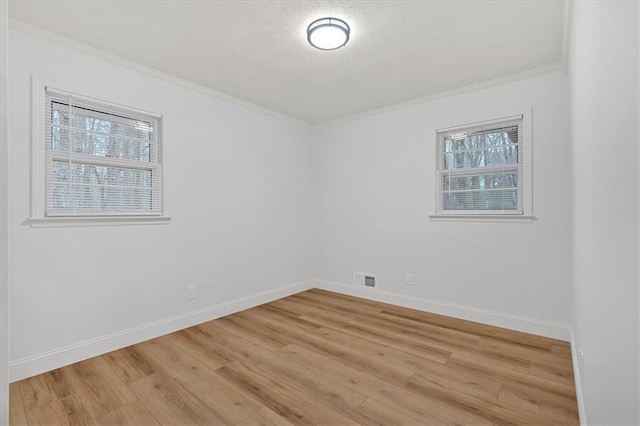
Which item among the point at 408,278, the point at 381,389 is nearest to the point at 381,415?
the point at 381,389

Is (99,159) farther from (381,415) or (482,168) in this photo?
(482,168)

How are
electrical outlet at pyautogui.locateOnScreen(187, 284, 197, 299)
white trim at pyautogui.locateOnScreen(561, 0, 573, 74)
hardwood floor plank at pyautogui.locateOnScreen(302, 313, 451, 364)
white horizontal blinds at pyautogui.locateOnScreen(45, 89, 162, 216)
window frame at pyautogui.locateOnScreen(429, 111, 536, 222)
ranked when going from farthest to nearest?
electrical outlet at pyautogui.locateOnScreen(187, 284, 197, 299) → window frame at pyautogui.locateOnScreen(429, 111, 536, 222) → hardwood floor plank at pyautogui.locateOnScreen(302, 313, 451, 364) → white horizontal blinds at pyautogui.locateOnScreen(45, 89, 162, 216) → white trim at pyautogui.locateOnScreen(561, 0, 573, 74)

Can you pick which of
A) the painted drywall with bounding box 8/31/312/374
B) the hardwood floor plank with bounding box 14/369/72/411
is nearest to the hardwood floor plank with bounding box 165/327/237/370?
the painted drywall with bounding box 8/31/312/374

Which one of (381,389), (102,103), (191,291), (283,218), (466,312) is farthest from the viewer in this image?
(283,218)

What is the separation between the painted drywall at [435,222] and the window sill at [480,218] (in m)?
0.05

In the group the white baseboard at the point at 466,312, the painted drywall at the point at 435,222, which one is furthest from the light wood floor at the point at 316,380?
the painted drywall at the point at 435,222

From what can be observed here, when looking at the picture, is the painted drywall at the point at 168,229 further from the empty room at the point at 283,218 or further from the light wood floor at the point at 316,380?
the light wood floor at the point at 316,380

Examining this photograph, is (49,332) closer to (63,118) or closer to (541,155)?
(63,118)

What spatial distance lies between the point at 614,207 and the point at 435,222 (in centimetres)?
274

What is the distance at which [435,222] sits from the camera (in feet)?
11.6

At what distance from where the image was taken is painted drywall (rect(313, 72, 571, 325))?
2.85 m

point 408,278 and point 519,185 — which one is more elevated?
point 519,185

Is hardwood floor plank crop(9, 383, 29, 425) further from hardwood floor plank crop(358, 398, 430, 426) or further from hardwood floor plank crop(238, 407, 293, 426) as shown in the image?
hardwood floor plank crop(358, 398, 430, 426)

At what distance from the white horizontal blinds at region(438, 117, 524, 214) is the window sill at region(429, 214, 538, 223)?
0.06 meters
